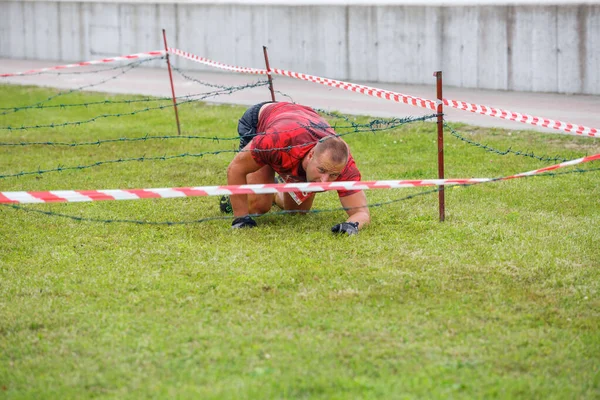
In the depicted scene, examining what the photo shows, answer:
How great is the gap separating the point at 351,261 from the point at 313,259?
293 millimetres

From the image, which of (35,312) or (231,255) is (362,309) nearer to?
(231,255)

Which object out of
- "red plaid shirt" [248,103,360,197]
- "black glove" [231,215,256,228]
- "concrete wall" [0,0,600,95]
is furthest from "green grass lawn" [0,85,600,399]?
"concrete wall" [0,0,600,95]

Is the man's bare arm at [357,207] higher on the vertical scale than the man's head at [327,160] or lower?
lower

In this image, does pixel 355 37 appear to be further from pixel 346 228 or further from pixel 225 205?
pixel 346 228

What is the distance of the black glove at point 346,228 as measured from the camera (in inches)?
289

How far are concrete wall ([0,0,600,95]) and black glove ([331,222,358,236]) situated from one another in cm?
891

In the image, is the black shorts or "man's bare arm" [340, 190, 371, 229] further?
the black shorts

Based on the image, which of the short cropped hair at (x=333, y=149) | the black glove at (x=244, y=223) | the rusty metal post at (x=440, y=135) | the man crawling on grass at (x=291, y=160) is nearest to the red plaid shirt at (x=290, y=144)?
the man crawling on grass at (x=291, y=160)

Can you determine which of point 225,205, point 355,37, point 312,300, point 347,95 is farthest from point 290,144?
point 355,37

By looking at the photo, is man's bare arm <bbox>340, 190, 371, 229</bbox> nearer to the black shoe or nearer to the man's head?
the man's head

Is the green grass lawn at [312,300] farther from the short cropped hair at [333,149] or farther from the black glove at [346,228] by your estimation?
the short cropped hair at [333,149]

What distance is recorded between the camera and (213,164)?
36.2 ft

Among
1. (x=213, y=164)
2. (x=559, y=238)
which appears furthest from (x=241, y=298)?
(x=213, y=164)

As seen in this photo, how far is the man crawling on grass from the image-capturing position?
23.1 feet
